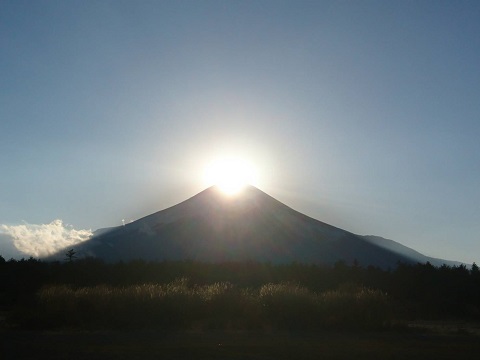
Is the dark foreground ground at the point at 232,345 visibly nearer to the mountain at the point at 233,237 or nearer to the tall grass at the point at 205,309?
the tall grass at the point at 205,309

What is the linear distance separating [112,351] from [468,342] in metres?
10.6

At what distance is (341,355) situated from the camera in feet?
48.8

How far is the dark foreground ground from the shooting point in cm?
1445

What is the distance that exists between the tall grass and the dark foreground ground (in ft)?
5.83

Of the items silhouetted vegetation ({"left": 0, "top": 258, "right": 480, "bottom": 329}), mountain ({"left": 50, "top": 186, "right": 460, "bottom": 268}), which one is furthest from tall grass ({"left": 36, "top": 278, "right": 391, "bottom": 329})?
mountain ({"left": 50, "top": 186, "right": 460, "bottom": 268})

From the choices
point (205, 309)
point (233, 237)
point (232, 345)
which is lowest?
point (232, 345)

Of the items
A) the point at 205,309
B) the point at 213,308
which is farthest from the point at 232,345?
the point at 213,308

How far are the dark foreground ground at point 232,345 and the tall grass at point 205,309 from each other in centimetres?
178

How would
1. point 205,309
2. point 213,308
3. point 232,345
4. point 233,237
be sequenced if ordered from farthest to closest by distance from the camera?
point 233,237
point 213,308
point 205,309
point 232,345

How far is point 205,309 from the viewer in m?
23.7

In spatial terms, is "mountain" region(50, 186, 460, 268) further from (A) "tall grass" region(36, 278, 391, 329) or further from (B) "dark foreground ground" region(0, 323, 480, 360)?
(B) "dark foreground ground" region(0, 323, 480, 360)

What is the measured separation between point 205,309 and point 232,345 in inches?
290

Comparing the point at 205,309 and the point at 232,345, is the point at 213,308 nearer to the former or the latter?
the point at 205,309

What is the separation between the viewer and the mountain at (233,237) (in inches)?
5187
